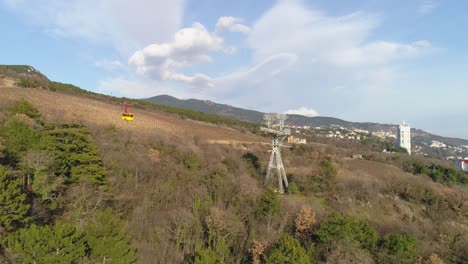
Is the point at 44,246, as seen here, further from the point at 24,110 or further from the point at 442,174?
the point at 442,174

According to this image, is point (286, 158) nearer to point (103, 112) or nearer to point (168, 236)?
point (103, 112)

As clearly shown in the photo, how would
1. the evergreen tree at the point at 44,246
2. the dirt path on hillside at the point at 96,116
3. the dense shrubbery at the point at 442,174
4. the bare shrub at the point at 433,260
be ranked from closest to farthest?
the evergreen tree at the point at 44,246 < the bare shrub at the point at 433,260 < the dirt path on hillside at the point at 96,116 < the dense shrubbery at the point at 442,174

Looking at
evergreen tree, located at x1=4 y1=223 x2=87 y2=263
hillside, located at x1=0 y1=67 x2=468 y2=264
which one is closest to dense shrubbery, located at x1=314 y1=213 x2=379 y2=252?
hillside, located at x1=0 y1=67 x2=468 y2=264

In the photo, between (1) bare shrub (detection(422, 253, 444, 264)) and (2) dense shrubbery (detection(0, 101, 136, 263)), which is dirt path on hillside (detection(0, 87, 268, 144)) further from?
(1) bare shrub (detection(422, 253, 444, 264))

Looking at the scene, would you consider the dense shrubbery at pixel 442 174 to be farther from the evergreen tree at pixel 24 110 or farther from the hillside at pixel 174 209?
the evergreen tree at pixel 24 110

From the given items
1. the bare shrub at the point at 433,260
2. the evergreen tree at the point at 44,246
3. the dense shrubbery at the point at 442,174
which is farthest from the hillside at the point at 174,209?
the dense shrubbery at the point at 442,174
